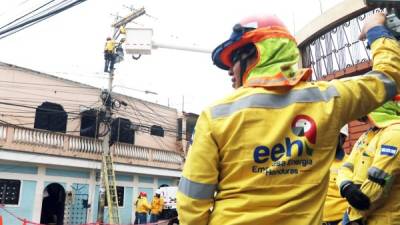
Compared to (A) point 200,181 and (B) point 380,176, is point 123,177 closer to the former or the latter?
(B) point 380,176

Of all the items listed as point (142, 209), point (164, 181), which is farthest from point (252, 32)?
point (164, 181)

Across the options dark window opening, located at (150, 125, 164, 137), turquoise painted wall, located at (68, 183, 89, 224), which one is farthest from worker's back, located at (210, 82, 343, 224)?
dark window opening, located at (150, 125, 164, 137)

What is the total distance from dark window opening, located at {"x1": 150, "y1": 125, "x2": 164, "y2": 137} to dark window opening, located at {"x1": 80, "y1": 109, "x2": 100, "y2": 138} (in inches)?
133

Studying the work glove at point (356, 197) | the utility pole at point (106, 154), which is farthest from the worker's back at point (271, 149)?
the utility pole at point (106, 154)

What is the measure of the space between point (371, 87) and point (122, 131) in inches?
745

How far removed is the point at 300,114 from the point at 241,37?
17.3 inches

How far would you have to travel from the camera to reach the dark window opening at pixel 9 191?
1520cm

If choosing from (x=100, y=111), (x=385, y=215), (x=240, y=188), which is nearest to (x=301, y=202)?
(x=240, y=188)

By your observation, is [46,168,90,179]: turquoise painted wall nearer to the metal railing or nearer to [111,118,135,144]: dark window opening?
the metal railing

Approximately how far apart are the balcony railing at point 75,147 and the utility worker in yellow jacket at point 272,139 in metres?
15.3

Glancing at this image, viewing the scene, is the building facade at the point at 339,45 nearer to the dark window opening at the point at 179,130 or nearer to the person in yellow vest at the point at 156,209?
the person in yellow vest at the point at 156,209

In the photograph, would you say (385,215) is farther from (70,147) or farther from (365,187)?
(70,147)

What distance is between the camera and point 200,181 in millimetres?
1633

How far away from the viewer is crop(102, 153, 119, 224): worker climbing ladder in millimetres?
17172
